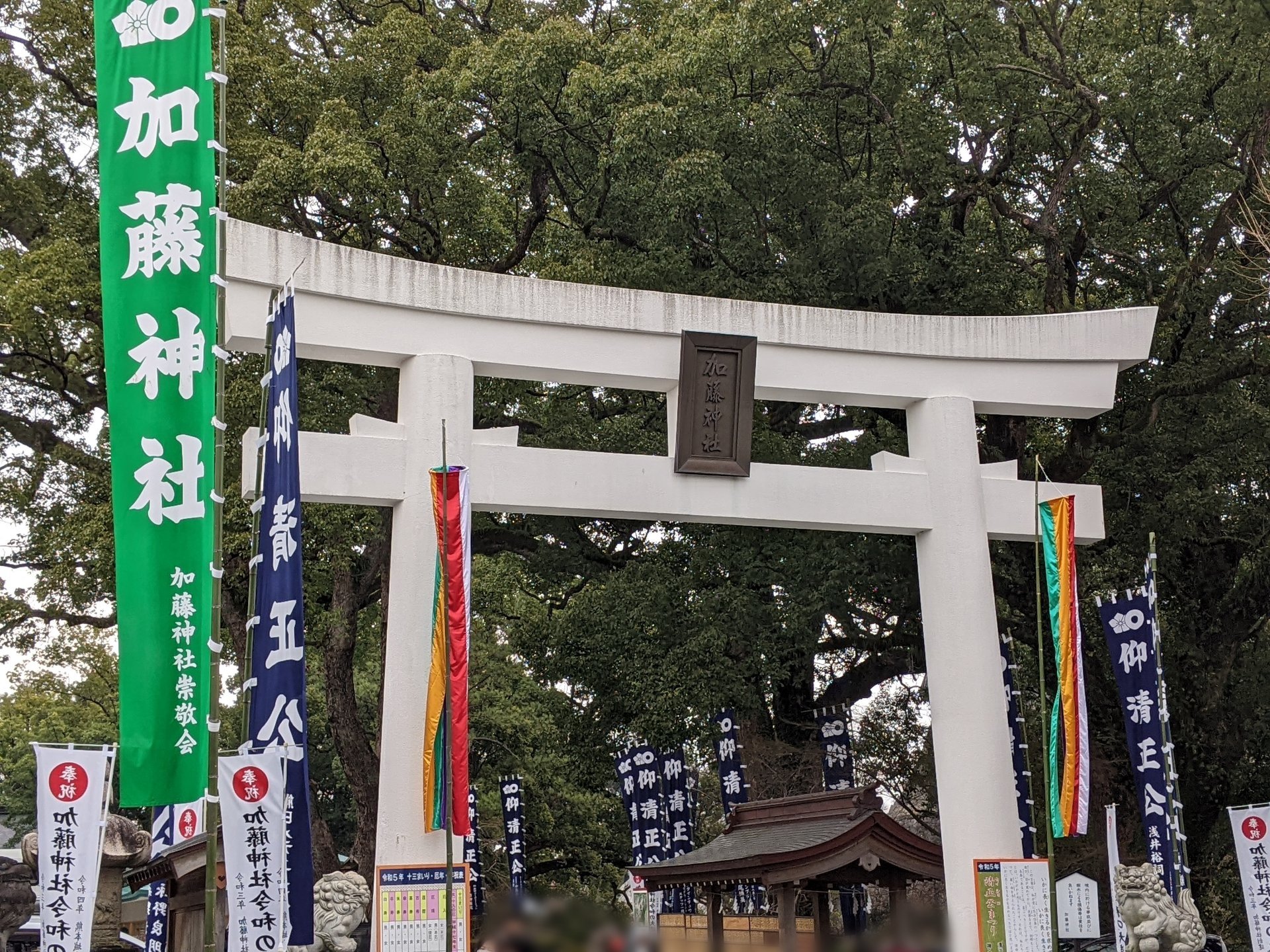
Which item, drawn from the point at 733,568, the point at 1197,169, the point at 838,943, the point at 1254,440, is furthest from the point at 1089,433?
the point at 838,943

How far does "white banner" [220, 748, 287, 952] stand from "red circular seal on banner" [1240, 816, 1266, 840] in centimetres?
672

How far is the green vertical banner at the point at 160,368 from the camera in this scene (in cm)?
494

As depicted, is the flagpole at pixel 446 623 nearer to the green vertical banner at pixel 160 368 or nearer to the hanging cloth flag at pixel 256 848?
the hanging cloth flag at pixel 256 848

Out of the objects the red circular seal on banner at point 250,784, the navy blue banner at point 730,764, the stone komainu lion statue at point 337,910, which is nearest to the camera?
the red circular seal on banner at point 250,784

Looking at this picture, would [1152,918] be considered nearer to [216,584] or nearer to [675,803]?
[675,803]

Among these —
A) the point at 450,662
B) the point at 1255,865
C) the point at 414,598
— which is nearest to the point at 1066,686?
the point at 1255,865

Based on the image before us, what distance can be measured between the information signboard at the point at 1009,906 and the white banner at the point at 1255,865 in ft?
4.47

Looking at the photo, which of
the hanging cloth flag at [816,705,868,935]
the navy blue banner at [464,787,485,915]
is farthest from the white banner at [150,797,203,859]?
the hanging cloth flag at [816,705,868,935]

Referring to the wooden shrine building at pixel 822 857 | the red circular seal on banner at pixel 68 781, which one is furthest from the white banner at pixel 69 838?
the wooden shrine building at pixel 822 857

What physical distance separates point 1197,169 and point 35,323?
11331 mm

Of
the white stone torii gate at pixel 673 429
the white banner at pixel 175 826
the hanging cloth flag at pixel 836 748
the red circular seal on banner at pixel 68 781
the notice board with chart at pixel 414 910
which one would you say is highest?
the white stone torii gate at pixel 673 429

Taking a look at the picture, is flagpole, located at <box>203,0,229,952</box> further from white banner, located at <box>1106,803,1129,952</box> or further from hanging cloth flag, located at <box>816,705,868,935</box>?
hanging cloth flag, located at <box>816,705,868,935</box>

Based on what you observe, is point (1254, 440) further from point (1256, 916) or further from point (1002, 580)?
point (1256, 916)

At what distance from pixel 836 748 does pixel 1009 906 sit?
4.00 metres
